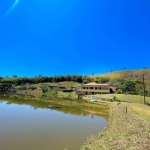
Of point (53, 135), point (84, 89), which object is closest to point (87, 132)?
point (53, 135)

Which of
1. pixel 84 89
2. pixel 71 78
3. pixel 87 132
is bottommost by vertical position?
pixel 87 132

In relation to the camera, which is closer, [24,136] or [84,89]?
[24,136]

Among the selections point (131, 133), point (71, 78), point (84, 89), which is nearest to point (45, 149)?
point (131, 133)

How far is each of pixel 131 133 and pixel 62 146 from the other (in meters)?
6.40

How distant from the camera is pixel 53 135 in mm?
15930

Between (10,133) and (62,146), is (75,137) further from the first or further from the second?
(10,133)

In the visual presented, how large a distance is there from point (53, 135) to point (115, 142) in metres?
6.19

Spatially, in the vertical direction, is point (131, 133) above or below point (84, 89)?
below

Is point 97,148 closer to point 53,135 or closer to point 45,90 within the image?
point 53,135

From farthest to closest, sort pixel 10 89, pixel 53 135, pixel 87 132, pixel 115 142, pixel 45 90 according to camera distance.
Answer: pixel 10 89 → pixel 45 90 → pixel 87 132 → pixel 53 135 → pixel 115 142

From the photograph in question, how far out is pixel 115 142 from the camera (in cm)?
1253

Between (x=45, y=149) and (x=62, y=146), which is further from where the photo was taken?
(x=62, y=146)

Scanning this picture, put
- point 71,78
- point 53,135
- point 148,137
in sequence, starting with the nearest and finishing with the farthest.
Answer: point 148,137
point 53,135
point 71,78

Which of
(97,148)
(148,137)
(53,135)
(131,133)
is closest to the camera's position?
(97,148)
